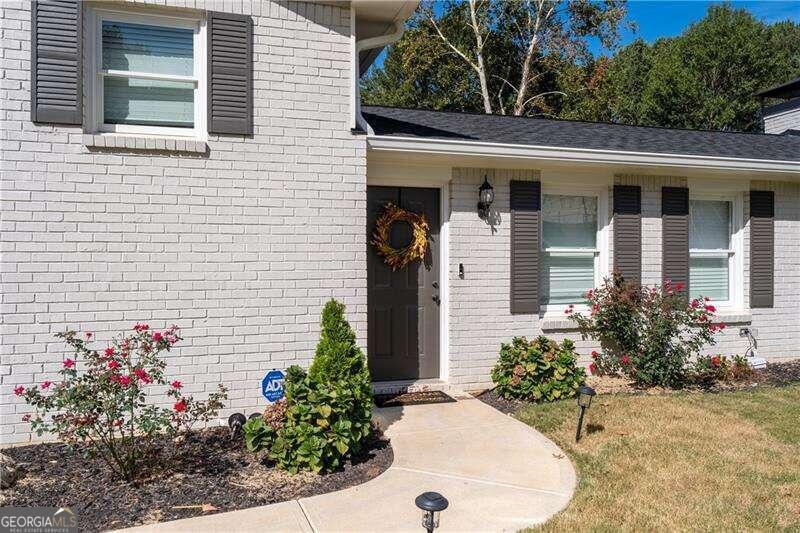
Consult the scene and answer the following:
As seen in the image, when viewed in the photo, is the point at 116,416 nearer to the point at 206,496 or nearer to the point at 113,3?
the point at 206,496

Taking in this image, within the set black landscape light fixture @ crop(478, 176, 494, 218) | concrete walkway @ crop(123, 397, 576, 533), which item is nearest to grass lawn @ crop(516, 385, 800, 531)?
concrete walkway @ crop(123, 397, 576, 533)

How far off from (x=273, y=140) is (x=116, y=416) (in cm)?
275

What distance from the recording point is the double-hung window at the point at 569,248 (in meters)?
7.36

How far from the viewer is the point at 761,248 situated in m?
8.06

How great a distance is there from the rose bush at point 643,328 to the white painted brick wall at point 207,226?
10.3 feet

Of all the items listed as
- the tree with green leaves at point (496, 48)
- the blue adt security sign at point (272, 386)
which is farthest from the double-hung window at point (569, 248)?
the tree with green leaves at point (496, 48)

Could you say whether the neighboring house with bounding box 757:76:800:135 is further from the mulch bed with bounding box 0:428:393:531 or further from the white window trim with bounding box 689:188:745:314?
the mulch bed with bounding box 0:428:393:531

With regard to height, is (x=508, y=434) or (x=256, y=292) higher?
(x=256, y=292)

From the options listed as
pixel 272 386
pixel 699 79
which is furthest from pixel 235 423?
pixel 699 79

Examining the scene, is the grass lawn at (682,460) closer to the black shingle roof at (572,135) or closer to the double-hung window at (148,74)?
the black shingle roof at (572,135)

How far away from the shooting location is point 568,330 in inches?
284

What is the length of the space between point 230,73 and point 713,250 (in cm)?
654

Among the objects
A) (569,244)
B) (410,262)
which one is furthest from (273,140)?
(569,244)

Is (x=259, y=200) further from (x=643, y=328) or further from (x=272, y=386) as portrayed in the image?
(x=643, y=328)
